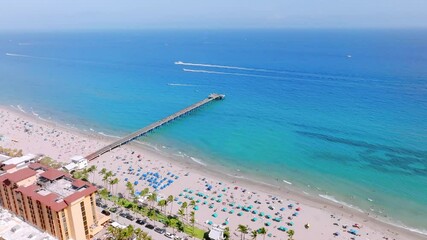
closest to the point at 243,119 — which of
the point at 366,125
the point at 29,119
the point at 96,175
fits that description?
the point at 366,125

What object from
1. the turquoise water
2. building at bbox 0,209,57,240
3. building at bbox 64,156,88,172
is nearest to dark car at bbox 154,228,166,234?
building at bbox 0,209,57,240

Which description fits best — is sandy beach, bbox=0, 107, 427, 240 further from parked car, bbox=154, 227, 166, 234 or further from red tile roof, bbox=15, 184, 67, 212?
red tile roof, bbox=15, 184, 67, 212

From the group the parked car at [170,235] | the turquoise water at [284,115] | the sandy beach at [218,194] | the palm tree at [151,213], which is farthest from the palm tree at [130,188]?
the turquoise water at [284,115]

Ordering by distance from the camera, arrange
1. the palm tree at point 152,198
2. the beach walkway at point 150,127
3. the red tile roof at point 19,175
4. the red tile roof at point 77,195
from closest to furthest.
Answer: the red tile roof at point 77,195 < the red tile roof at point 19,175 < the palm tree at point 152,198 < the beach walkway at point 150,127

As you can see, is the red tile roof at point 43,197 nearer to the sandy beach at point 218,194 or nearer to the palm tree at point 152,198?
the palm tree at point 152,198

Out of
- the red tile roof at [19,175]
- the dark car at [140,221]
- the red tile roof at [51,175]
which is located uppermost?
the red tile roof at [19,175]

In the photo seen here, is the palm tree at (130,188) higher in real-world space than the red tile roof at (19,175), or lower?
lower

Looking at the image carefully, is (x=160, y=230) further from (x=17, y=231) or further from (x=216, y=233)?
(x=17, y=231)

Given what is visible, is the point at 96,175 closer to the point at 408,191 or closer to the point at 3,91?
the point at 408,191
